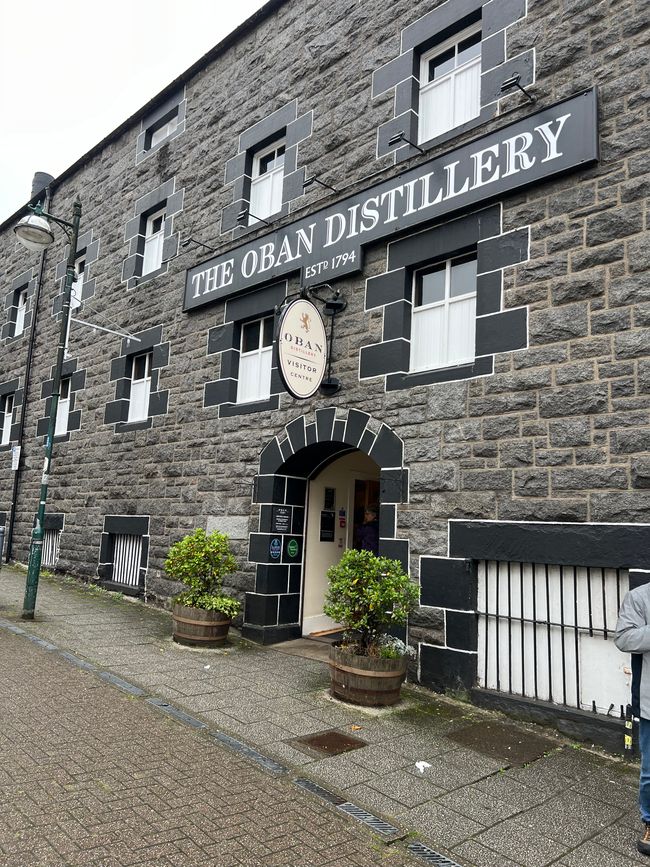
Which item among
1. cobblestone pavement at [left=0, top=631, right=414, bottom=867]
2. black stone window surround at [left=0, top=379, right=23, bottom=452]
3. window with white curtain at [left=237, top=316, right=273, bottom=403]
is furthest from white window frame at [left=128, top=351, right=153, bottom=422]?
cobblestone pavement at [left=0, top=631, right=414, bottom=867]

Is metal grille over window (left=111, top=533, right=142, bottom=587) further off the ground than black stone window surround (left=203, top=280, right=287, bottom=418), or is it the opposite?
A: black stone window surround (left=203, top=280, right=287, bottom=418)

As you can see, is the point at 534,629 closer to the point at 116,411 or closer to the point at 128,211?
the point at 116,411

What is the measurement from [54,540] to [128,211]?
7324 mm

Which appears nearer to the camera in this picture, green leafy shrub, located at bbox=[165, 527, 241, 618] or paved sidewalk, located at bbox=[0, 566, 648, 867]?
paved sidewalk, located at bbox=[0, 566, 648, 867]

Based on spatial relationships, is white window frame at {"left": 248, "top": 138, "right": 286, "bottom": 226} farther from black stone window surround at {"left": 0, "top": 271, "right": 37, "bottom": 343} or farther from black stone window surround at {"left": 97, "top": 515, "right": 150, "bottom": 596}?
black stone window surround at {"left": 0, "top": 271, "right": 37, "bottom": 343}

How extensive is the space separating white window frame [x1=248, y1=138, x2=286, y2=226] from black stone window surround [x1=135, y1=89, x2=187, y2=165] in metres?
2.66

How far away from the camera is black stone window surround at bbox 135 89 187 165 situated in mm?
12922

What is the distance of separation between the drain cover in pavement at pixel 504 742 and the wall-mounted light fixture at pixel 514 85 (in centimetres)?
646

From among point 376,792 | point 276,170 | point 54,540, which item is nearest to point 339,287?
point 276,170

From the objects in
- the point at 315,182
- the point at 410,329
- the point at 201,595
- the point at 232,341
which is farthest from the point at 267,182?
the point at 201,595

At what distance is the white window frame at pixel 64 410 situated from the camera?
14.7m

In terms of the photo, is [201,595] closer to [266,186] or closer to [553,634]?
[553,634]

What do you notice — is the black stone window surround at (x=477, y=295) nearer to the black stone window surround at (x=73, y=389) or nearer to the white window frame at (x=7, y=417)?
the black stone window surround at (x=73, y=389)

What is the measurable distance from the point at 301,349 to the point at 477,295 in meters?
2.16
